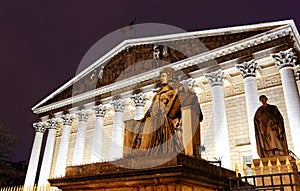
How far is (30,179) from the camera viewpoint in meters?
22.3

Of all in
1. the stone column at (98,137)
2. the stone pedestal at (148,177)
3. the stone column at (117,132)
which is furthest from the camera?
the stone column at (98,137)

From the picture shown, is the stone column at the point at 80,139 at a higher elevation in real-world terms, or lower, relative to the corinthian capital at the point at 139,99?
lower

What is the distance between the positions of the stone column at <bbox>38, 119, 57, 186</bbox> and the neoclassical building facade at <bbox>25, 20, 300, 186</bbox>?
0.08 metres

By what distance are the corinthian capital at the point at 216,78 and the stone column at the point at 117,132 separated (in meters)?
7.03

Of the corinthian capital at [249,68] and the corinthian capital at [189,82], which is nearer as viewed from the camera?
the corinthian capital at [249,68]

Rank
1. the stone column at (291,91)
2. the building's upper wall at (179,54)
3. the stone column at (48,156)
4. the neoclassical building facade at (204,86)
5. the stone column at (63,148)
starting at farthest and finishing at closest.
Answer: the stone column at (48,156)
the stone column at (63,148)
the building's upper wall at (179,54)
the neoclassical building facade at (204,86)
the stone column at (291,91)

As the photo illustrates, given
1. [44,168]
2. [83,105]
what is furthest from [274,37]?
[44,168]

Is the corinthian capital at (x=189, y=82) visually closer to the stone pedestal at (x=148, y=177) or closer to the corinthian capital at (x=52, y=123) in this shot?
the stone pedestal at (x=148, y=177)

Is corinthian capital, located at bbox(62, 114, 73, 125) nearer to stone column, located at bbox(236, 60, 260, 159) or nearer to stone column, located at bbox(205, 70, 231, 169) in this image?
stone column, located at bbox(205, 70, 231, 169)

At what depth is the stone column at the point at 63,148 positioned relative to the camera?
21.3 m

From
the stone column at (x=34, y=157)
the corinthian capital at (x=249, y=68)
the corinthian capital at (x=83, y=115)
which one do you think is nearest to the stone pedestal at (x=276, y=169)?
the corinthian capital at (x=249, y=68)

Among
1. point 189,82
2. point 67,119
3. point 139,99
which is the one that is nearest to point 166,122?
point 189,82

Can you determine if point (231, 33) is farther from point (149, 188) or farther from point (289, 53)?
point (149, 188)

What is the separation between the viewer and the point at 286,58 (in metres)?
13.8
